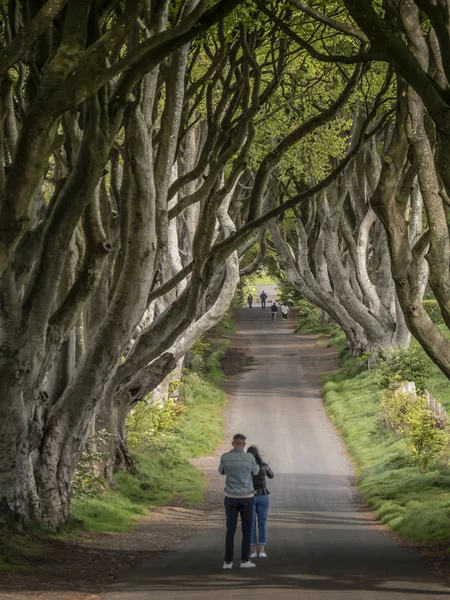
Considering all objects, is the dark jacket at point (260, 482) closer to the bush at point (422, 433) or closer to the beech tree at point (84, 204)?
the beech tree at point (84, 204)

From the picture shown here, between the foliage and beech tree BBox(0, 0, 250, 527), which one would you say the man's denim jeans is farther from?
the foliage

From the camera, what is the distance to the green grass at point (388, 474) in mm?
17375

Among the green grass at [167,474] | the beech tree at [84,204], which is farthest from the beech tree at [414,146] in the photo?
the green grass at [167,474]

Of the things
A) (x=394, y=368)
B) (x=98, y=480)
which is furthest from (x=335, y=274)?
(x=98, y=480)

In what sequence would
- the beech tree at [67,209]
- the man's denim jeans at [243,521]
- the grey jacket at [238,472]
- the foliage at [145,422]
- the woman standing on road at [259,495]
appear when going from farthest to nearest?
1. the foliage at [145,422]
2. the woman standing on road at [259,495]
3. the grey jacket at [238,472]
4. the man's denim jeans at [243,521]
5. the beech tree at [67,209]

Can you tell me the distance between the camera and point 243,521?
13617 mm

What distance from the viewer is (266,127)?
29.6 metres

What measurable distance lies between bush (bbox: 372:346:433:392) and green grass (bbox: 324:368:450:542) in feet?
2.13

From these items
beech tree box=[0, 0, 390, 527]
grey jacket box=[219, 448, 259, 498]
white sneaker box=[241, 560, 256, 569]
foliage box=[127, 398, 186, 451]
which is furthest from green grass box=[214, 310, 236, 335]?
white sneaker box=[241, 560, 256, 569]

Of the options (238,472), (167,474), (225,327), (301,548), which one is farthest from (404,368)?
(225,327)

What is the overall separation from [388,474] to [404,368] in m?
13.0

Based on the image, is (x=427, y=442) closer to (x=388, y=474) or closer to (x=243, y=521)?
(x=388, y=474)

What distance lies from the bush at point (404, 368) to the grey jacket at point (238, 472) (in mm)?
22619

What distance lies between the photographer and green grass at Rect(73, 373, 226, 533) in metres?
18.6
